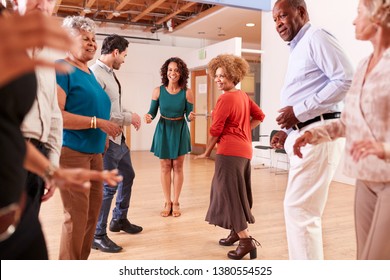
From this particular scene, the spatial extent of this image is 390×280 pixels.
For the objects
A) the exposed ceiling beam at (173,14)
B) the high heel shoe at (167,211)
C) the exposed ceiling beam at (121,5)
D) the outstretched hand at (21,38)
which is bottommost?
the high heel shoe at (167,211)

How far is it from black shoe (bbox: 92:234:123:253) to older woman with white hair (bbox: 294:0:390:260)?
2.08 m

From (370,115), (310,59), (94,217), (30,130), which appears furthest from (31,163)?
(310,59)

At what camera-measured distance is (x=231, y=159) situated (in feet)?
9.73

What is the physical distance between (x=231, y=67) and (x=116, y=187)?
1442 millimetres

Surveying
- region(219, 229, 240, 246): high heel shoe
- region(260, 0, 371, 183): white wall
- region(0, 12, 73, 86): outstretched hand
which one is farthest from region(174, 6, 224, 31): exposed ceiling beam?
region(0, 12, 73, 86): outstretched hand

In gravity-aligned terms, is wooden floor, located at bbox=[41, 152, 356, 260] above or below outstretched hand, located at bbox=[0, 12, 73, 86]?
below

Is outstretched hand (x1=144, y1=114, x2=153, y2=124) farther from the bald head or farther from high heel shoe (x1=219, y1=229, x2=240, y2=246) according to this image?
the bald head

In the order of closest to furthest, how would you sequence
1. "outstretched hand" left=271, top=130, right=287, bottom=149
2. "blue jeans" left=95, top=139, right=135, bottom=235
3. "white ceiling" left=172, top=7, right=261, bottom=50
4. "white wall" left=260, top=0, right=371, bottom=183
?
"outstretched hand" left=271, top=130, right=287, bottom=149 < "blue jeans" left=95, top=139, right=135, bottom=235 < "white wall" left=260, top=0, right=371, bottom=183 < "white ceiling" left=172, top=7, right=261, bottom=50

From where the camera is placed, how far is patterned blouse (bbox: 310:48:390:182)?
1354 millimetres

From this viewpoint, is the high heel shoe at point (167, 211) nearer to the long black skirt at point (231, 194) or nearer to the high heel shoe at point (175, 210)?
the high heel shoe at point (175, 210)

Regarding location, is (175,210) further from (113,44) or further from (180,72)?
(113,44)

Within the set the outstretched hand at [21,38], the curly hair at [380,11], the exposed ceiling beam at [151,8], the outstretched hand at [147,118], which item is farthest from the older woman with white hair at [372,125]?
the exposed ceiling beam at [151,8]

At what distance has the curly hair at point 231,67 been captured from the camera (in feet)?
9.95
